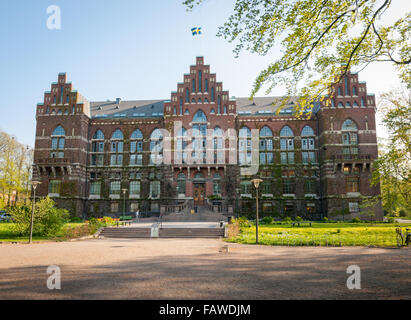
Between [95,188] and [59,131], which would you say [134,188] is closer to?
[95,188]

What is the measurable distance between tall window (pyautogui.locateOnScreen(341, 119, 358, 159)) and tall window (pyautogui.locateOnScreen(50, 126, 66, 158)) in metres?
43.3

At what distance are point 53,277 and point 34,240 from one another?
13.5 metres

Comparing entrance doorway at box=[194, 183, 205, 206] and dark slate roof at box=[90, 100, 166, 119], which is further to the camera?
dark slate roof at box=[90, 100, 166, 119]

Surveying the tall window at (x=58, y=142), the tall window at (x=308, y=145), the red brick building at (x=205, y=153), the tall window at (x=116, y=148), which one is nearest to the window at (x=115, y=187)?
the red brick building at (x=205, y=153)

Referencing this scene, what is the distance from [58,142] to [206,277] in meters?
43.6

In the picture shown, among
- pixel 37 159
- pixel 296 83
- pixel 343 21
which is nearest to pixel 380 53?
pixel 343 21

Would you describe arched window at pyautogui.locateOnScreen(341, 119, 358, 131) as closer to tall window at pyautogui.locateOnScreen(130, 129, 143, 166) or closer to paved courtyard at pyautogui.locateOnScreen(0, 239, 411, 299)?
tall window at pyautogui.locateOnScreen(130, 129, 143, 166)

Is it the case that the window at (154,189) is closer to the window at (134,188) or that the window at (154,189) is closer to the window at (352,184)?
the window at (134,188)

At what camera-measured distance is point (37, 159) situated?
1715 inches

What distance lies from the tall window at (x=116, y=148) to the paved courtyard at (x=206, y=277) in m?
35.0

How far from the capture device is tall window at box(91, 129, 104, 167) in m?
46.1

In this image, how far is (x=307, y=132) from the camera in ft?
147

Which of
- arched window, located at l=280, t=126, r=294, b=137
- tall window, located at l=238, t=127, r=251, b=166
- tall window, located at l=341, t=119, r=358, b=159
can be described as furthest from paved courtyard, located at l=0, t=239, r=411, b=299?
arched window, located at l=280, t=126, r=294, b=137

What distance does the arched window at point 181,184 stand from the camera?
41.8 metres
